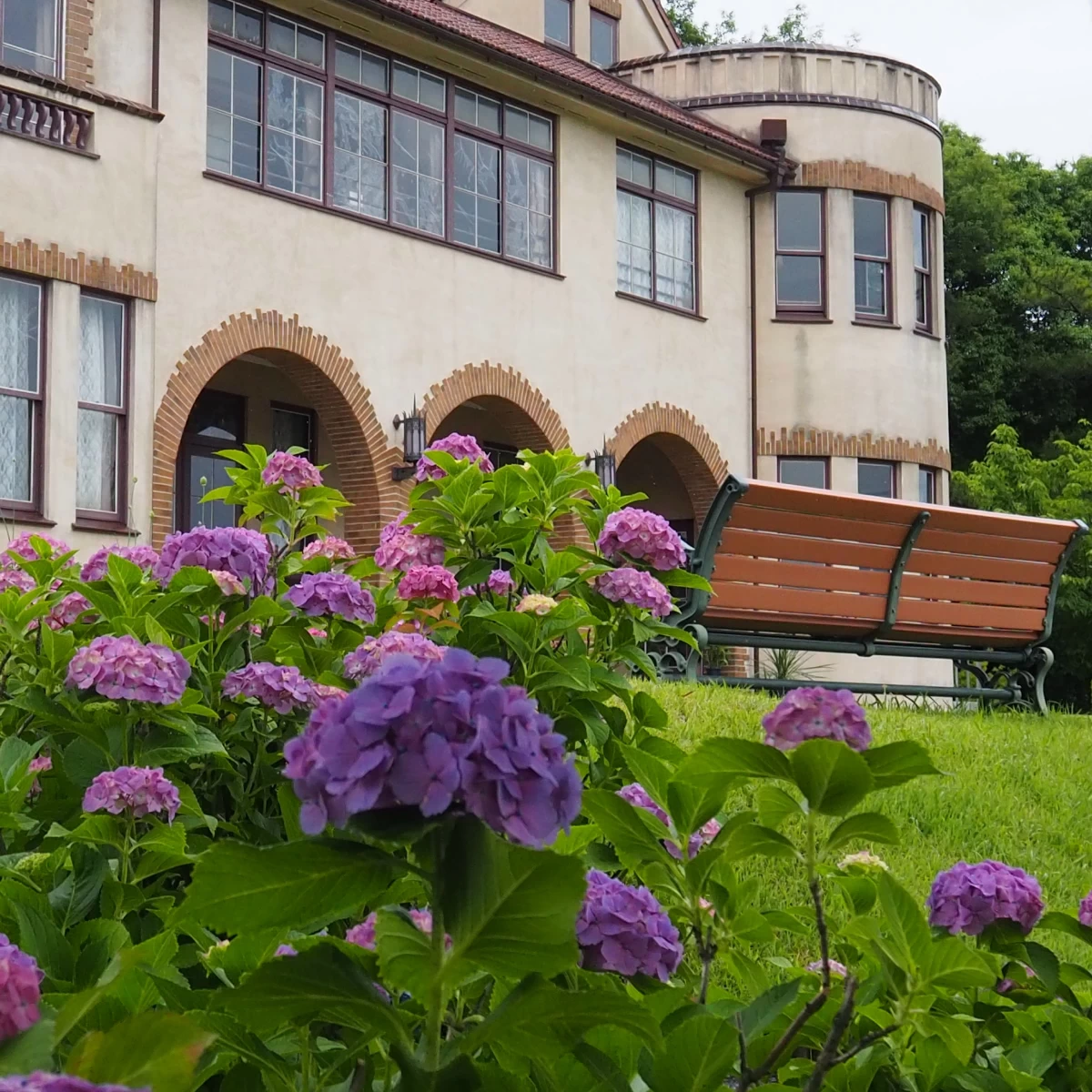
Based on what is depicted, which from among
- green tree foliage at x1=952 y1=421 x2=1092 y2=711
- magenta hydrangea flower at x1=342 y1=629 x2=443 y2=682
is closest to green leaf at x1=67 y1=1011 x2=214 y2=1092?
magenta hydrangea flower at x1=342 y1=629 x2=443 y2=682

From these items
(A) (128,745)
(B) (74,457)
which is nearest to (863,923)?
(A) (128,745)

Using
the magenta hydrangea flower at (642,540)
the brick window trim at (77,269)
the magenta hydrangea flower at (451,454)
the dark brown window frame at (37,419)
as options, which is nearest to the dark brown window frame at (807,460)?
the brick window trim at (77,269)

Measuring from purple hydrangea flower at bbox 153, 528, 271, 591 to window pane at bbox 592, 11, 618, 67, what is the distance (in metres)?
19.3

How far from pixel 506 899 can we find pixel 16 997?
32 centimetres

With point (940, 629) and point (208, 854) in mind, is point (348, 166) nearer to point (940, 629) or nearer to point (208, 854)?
point (940, 629)

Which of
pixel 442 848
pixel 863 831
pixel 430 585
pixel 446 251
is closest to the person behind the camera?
pixel 442 848

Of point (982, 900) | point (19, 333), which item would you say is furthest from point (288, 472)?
point (19, 333)

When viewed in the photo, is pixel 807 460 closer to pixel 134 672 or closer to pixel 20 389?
pixel 20 389

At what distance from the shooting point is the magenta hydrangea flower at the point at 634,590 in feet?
10.4

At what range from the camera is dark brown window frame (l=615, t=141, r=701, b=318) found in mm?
18188

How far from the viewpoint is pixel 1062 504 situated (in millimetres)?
23609

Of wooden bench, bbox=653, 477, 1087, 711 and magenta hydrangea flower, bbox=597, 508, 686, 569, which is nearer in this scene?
Answer: magenta hydrangea flower, bbox=597, 508, 686, 569

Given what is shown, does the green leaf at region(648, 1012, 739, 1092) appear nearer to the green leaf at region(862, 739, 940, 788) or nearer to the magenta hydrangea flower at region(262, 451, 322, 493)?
the green leaf at region(862, 739, 940, 788)

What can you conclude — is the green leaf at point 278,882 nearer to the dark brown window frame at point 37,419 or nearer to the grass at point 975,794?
the grass at point 975,794
